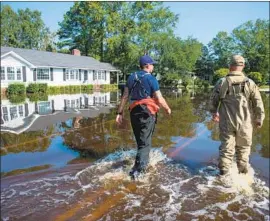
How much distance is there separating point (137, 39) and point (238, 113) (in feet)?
134

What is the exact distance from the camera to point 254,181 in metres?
4.01

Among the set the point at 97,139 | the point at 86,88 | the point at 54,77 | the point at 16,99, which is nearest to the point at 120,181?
the point at 97,139

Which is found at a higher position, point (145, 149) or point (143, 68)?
point (143, 68)

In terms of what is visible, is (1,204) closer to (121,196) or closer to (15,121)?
(121,196)

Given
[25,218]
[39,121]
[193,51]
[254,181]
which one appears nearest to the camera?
[25,218]

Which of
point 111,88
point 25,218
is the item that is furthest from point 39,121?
point 111,88

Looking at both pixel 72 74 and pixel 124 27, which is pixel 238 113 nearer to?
pixel 72 74

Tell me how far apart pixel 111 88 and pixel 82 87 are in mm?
5799

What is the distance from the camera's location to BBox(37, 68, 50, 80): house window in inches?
1171

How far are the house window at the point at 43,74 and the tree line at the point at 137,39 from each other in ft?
47.9

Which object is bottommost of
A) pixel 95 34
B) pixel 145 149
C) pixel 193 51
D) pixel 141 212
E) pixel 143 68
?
pixel 141 212

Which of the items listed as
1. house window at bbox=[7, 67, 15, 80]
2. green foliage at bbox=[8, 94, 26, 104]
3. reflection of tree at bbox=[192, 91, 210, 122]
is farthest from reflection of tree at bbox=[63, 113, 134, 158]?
house window at bbox=[7, 67, 15, 80]

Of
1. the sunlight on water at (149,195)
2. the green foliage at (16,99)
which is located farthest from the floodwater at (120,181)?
the green foliage at (16,99)

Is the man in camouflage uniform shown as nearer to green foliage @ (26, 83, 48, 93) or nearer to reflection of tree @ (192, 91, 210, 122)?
reflection of tree @ (192, 91, 210, 122)
